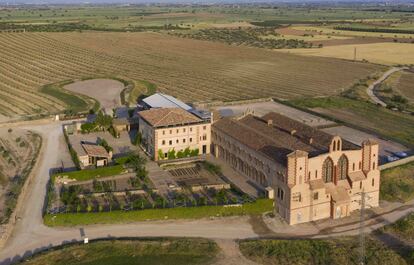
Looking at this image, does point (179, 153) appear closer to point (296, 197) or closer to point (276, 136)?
point (276, 136)

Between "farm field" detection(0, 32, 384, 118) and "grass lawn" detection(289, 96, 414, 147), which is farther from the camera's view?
"farm field" detection(0, 32, 384, 118)

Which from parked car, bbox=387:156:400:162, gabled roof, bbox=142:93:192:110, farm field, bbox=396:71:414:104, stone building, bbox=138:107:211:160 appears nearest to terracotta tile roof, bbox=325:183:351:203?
parked car, bbox=387:156:400:162

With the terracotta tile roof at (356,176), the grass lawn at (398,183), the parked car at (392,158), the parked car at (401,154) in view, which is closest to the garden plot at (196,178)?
the terracotta tile roof at (356,176)

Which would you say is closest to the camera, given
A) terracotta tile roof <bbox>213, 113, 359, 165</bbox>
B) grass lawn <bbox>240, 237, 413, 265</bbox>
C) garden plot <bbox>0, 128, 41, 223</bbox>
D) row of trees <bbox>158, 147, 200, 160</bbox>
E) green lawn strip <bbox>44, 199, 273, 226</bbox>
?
grass lawn <bbox>240, 237, 413, 265</bbox>

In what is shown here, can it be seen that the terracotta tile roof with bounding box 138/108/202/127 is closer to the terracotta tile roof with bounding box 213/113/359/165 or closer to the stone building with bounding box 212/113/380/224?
the terracotta tile roof with bounding box 213/113/359/165

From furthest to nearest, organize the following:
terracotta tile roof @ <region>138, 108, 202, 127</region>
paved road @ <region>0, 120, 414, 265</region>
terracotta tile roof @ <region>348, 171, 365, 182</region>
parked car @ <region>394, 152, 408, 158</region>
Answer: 1. parked car @ <region>394, 152, 408, 158</region>
2. terracotta tile roof @ <region>138, 108, 202, 127</region>
3. terracotta tile roof @ <region>348, 171, 365, 182</region>
4. paved road @ <region>0, 120, 414, 265</region>

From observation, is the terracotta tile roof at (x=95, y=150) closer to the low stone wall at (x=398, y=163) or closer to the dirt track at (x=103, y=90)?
the dirt track at (x=103, y=90)
